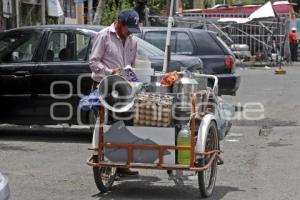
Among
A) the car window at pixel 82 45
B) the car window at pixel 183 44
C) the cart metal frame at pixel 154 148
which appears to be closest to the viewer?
the cart metal frame at pixel 154 148

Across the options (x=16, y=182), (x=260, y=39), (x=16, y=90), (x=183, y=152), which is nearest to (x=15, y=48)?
(x=16, y=90)

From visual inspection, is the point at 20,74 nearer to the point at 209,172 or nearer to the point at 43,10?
the point at 209,172

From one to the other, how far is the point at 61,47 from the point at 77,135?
1597 millimetres

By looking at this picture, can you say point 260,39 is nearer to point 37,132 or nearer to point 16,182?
point 37,132

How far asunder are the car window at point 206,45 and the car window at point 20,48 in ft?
13.8

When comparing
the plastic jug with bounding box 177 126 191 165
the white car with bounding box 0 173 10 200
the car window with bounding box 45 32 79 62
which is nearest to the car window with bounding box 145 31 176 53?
the car window with bounding box 45 32 79 62

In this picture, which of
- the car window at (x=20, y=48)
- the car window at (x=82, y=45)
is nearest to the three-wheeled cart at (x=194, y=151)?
the car window at (x=82, y=45)

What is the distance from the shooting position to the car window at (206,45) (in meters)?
Answer: 14.7

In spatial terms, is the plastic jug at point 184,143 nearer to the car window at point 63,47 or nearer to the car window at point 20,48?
the car window at point 63,47

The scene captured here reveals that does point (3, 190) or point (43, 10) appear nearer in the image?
point (3, 190)

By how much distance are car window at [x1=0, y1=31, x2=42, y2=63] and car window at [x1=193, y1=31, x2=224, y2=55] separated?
4211mm

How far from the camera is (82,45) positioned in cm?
1120

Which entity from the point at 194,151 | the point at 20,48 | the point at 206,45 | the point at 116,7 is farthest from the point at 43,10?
the point at 194,151

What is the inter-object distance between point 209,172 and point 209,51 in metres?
7.27
